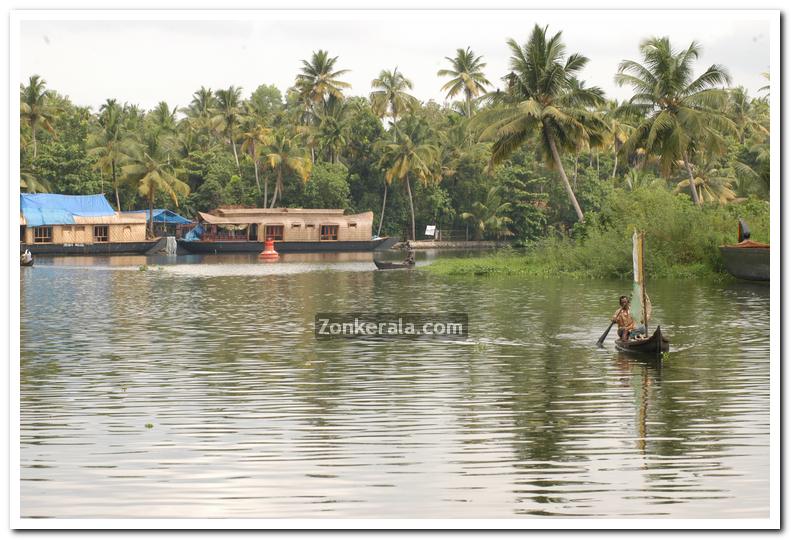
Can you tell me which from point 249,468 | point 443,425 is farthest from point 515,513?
point 443,425

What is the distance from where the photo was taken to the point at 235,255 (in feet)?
269

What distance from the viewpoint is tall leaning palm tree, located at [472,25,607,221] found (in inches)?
1960

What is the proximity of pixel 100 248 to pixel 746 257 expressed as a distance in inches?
2135

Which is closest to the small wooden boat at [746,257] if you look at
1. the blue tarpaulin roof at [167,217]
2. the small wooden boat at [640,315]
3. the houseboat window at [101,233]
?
the small wooden boat at [640,315]

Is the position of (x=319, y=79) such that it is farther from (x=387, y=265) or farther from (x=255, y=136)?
(x=387, y=265)

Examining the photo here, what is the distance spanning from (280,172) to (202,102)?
61.9ft

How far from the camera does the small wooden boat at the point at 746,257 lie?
3888cm

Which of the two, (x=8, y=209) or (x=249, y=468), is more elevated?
(x=8, y=209)

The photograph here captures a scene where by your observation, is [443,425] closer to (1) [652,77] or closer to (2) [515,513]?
(2) [515,513]

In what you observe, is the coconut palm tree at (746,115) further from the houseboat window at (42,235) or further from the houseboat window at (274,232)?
the houseboat window at (42,235)

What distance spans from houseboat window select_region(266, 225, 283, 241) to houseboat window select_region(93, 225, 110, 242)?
12812mm

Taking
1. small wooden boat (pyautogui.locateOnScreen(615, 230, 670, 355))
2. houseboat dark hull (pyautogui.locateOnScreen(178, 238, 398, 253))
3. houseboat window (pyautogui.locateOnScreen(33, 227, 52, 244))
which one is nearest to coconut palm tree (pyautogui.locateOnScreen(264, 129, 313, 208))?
houseboat dark hull (pyautogui.locateOnScreen(178, 238, 398, 253))

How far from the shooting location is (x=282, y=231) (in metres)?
85.8

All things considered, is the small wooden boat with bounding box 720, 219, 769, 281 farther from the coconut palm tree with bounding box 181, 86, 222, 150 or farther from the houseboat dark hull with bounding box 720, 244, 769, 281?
the coconut palm tree with bounding box 181, 86, 222, 150
